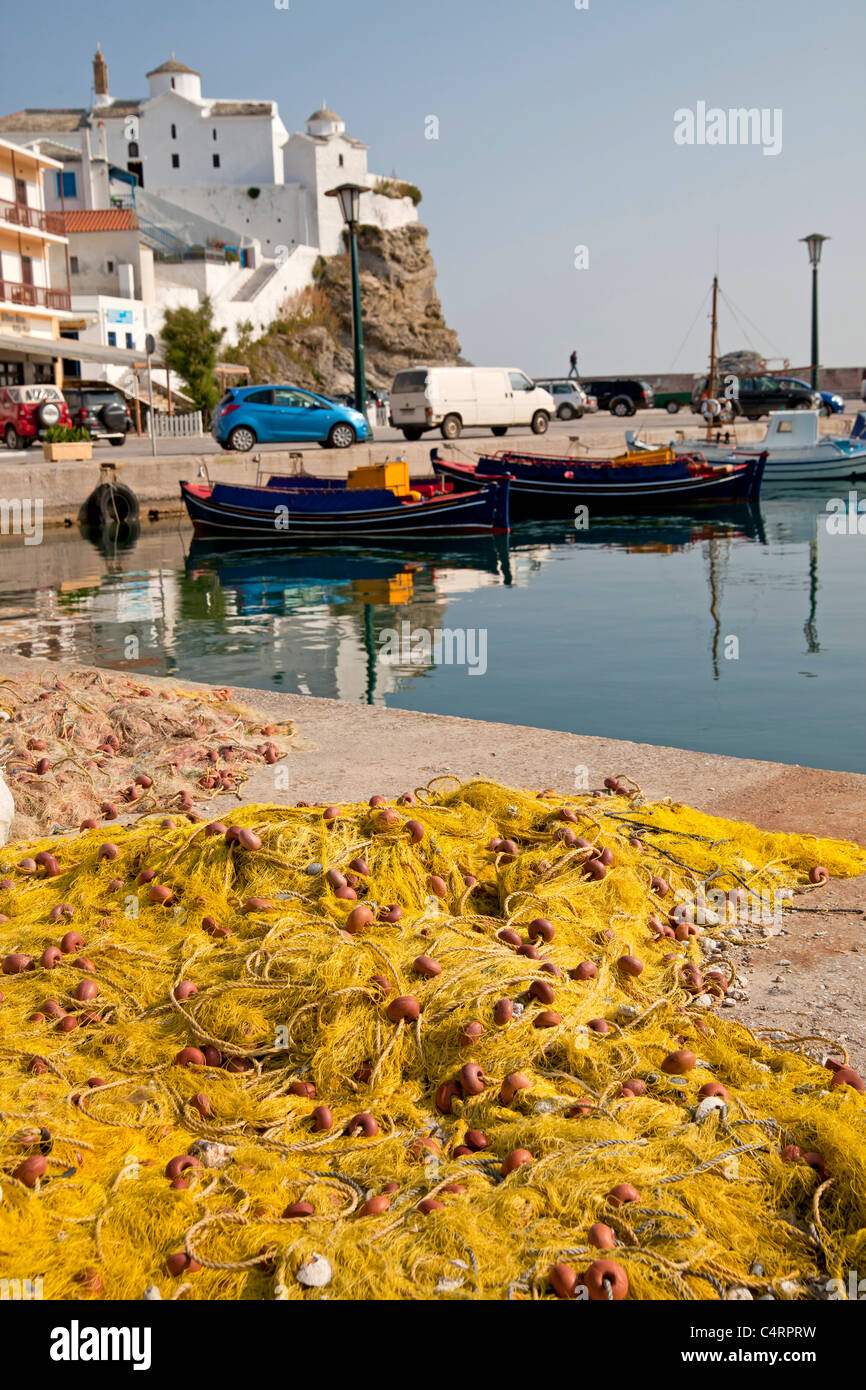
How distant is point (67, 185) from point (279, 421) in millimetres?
43497

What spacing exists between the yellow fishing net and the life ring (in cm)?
2354

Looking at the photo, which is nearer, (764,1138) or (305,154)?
(764,1138)

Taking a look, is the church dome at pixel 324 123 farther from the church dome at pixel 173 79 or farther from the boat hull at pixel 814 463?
the boat hull at pixel 814 463

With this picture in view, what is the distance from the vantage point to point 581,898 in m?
4.71

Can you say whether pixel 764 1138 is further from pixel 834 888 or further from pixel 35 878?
pixel 35 878

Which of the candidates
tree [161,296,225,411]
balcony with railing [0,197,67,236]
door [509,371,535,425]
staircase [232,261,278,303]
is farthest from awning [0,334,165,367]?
staircase [232,261,278,303]

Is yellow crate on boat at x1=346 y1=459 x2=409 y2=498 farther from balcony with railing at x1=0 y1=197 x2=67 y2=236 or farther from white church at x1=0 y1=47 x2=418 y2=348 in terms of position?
white church at x1=0 y1=47 x2=418 y2=348

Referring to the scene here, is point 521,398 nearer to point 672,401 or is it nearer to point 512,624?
point 512,624

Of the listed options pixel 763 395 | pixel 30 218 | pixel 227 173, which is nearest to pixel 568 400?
pixel 763 395

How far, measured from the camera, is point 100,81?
85.1 meters

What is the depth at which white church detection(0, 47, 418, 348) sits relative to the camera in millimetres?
71938
